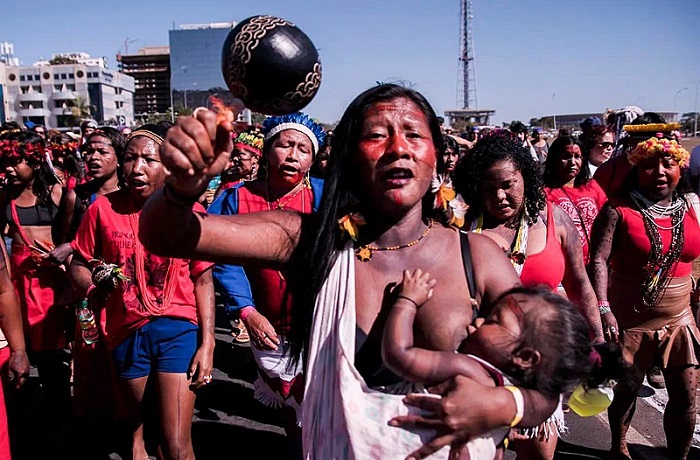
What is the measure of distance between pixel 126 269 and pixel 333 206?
196cm

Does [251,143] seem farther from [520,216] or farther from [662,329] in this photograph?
[662,329]

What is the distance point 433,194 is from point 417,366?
2.31 feet

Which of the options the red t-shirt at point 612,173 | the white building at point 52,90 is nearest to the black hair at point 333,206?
the red t-shirt at point 612,173

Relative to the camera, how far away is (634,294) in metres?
4.39

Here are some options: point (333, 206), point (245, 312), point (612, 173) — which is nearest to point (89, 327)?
point (245, 312)

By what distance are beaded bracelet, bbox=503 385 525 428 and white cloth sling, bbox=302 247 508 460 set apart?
70mm

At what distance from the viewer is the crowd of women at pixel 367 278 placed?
1.98 meters

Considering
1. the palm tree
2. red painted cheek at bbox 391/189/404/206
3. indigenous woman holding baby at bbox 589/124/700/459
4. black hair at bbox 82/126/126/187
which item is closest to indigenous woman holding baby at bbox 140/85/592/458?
red painted cheek at bbox 391/189/404/206

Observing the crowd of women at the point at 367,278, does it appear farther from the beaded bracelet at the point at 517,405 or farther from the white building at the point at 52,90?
the white building at the point at 52,90

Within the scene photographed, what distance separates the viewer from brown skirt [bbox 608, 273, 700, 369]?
427cm

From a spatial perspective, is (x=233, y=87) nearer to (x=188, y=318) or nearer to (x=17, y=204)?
(x=188, y=318)

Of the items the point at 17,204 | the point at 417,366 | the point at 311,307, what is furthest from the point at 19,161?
the point at 417,366

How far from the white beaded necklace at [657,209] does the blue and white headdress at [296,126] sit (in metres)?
2.24

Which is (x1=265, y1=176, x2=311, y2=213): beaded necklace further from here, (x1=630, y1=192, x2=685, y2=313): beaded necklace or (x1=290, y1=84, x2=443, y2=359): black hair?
(x1=630, y1=192, x2=685, y2=313): beaded necklace
